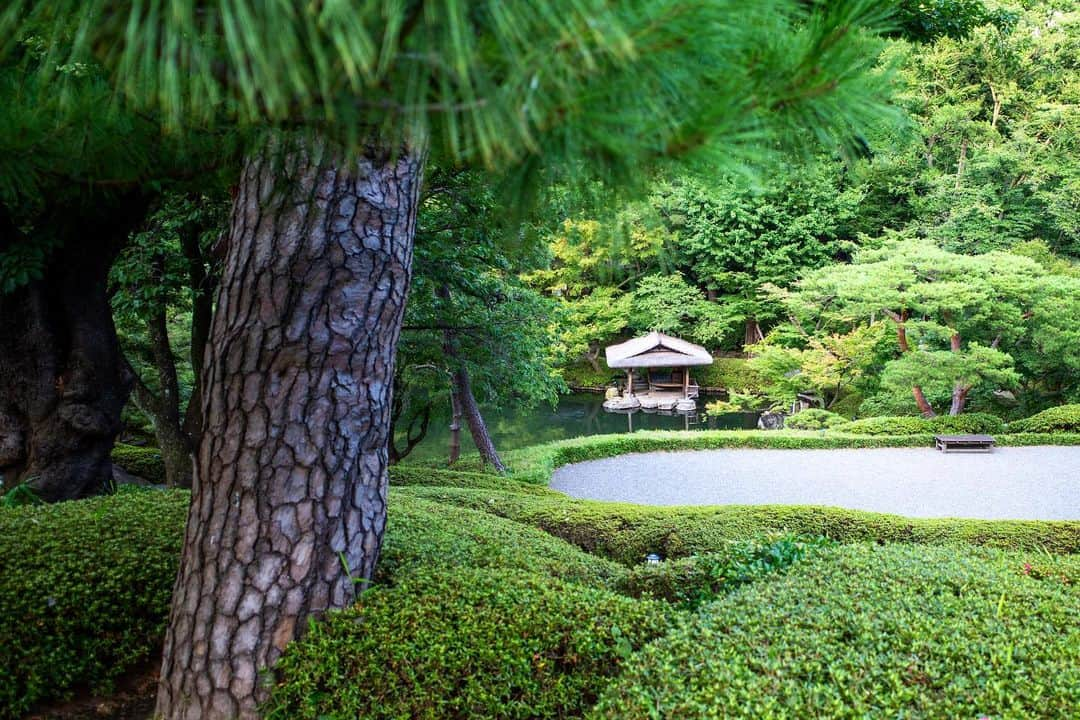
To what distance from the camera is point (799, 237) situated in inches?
688

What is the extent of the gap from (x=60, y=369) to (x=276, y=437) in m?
2.78

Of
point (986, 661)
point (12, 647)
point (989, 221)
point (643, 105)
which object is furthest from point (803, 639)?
point (989, 221)

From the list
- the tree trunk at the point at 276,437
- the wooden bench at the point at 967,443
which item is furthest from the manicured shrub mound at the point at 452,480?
the wooden bench at the point at 967,443

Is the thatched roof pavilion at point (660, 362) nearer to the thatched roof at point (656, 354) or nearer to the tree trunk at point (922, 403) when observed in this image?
the thatched roof at point (656, 354)

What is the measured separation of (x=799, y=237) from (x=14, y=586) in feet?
58.7

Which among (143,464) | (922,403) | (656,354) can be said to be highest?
(656,354)

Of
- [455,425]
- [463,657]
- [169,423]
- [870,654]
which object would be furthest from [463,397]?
[870,654]

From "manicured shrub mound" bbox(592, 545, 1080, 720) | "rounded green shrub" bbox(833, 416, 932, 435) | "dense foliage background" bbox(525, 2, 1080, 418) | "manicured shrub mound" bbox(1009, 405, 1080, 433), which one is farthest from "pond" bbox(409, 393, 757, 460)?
"manicured shrub mound" bbox(592, 545, 1080, 720)

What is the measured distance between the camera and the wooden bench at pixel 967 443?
9938 millimetres

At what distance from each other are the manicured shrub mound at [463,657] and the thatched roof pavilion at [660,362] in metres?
13.7

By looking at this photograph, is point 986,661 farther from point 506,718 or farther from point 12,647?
point 12,647

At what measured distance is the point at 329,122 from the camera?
2.62 feet

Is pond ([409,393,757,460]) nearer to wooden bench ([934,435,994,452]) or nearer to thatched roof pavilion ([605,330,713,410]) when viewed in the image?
thatched roof pavilion ([605,330,713,410])

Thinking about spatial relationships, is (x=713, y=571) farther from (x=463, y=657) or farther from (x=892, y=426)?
(x=892, y=426)
